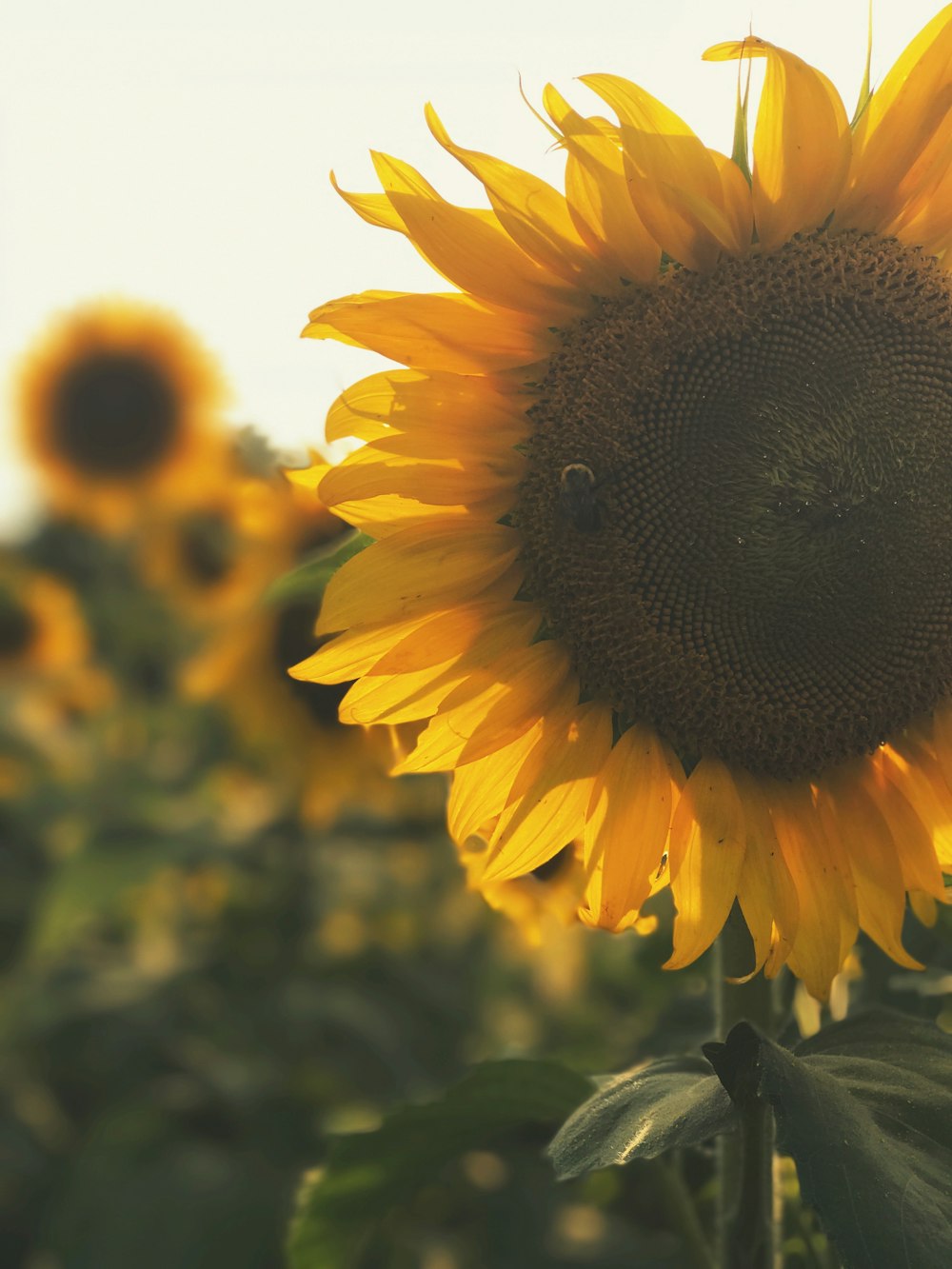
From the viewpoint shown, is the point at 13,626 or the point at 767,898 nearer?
the point at 767,898

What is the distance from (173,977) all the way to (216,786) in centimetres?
82

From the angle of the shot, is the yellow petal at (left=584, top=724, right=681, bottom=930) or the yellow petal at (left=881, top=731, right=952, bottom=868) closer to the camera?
the yellow petal at (left=584, top=724, right=681, bottom=930)

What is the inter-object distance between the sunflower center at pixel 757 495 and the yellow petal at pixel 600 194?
0.19 feet

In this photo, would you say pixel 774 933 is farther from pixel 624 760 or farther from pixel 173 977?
pixel 173 977

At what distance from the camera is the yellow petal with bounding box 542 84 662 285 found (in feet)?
5.37

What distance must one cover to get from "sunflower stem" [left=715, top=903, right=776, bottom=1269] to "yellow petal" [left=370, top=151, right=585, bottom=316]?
2.68 feet

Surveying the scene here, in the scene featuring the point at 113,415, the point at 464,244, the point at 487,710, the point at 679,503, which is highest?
the point at 113,415

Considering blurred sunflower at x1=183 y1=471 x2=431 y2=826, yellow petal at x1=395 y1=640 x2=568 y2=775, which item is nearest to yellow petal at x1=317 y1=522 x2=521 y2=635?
yellow petal at x1=395 y1=640 x2=568 y2=775

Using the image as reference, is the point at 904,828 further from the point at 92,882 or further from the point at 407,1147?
the point at 92,882

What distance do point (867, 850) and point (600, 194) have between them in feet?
2.90

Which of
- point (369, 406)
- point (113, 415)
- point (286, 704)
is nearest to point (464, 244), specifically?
point (369, 406)

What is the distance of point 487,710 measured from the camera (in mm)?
1771

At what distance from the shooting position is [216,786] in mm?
4695

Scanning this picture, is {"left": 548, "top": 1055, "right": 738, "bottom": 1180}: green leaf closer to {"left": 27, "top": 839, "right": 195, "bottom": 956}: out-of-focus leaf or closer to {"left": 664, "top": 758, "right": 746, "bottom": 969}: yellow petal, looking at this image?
{"left": 664, "top": 758, "right": 746, "bottom": 969}: yellow petal
